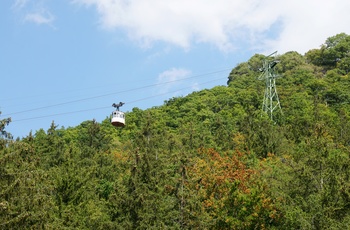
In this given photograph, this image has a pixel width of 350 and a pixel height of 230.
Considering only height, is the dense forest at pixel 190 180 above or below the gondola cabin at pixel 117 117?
below

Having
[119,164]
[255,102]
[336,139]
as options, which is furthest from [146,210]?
[255,102]

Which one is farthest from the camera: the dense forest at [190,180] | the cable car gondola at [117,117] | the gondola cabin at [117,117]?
the gondola cabin at [117,117]

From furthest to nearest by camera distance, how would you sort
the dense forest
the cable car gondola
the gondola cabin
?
1. the gondola cabin
2. the cable car gondola
3. the dense forest

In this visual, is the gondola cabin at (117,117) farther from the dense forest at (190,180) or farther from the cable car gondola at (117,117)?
the dense forest at (190,180)

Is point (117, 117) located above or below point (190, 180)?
above

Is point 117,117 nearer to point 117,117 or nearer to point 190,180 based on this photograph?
point 117,117

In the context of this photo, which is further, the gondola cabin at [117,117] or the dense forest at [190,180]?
the gondola cabin at [117,117]

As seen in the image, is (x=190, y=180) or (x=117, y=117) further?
(x=190, y=180)

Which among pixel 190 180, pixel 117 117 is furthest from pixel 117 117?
pixel 190 180

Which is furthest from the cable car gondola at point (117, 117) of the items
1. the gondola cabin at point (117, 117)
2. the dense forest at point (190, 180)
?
the dense forest at point (190, 180)

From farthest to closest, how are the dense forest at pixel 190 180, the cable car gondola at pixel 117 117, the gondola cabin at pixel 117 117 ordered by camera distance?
the gondola cabin at pixel 117 117, the cable car gondola at pixel 117 117, the dense forest at pixel 190 180

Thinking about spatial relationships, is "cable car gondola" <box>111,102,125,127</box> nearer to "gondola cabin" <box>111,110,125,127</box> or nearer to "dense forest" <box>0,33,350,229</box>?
"gondola cabin" <box>111,110,125,127</box>

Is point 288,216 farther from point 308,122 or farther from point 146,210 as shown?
point 308,122

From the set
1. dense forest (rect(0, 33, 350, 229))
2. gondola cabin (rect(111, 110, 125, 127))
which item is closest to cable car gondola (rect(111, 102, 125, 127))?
gondola cabin (rect(111, 110, 125, 127))
